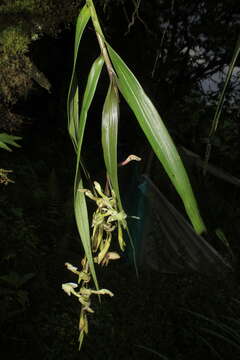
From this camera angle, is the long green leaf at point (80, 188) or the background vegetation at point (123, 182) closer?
the long green leaf at point (80, 188)

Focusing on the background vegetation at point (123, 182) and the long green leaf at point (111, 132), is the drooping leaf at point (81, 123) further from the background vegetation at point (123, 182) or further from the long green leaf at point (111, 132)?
the background vegetation at point (123, 182)

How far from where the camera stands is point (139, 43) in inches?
101

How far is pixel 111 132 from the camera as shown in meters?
0.22

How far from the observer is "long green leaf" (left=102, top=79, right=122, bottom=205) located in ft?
0.68

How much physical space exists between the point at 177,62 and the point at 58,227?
4.85 feet

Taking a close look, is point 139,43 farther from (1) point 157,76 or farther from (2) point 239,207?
(2) point 239,207

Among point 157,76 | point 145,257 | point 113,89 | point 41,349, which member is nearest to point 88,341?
point 41,349

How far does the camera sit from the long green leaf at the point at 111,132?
206mm

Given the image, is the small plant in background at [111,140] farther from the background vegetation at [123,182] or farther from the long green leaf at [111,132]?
the background vegetation at [123,182]

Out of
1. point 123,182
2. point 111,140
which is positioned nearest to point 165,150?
point 111,140

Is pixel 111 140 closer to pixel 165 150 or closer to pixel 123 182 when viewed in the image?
pixel 165 150

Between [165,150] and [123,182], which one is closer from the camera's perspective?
[165,150]

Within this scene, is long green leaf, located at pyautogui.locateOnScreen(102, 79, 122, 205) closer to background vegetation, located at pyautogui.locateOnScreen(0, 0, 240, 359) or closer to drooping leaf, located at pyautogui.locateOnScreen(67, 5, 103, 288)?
drooping leaf, located at pyautogui.locateOnScreen(67, 5, 103, 288)

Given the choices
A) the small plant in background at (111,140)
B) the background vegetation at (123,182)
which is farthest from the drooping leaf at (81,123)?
the background vegetation at (123,182)
